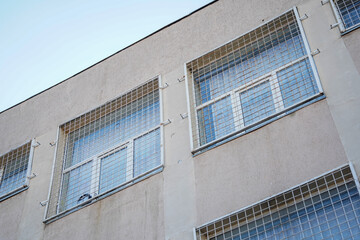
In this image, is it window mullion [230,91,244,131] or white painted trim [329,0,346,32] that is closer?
white painted trim [329,0,346,32]

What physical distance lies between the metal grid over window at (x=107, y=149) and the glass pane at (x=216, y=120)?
68 centimetres

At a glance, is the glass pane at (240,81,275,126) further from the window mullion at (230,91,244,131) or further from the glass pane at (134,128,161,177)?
the glass pane at (134,128,161,177)

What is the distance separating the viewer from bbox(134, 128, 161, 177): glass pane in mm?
7559

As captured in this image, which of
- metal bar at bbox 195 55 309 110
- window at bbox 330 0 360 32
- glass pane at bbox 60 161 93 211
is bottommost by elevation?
glass pane at bbox 60 161 93 211

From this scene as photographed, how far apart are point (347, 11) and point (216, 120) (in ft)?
7.46

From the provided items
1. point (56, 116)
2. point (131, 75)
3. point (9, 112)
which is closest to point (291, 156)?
point (131, 75)

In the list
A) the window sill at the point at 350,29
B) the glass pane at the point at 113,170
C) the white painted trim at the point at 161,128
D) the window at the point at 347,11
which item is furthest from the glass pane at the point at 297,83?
the glass pane at the point at 113,170

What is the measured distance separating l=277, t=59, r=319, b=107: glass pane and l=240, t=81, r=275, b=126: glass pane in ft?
0.65

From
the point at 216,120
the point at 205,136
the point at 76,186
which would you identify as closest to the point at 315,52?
the point at 216,120

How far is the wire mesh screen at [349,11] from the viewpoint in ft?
23.1

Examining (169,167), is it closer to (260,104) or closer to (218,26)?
(260,104)

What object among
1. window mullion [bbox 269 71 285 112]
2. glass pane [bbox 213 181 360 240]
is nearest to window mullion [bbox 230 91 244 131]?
window mullion [bbox 269 71 285 112]

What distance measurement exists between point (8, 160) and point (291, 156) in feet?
17.8

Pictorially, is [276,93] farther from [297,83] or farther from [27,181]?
[27,181]
